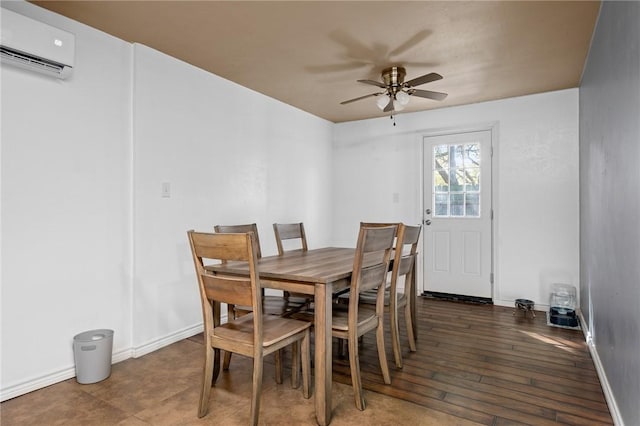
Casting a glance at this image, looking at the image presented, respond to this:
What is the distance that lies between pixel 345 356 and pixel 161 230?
1.68 metres

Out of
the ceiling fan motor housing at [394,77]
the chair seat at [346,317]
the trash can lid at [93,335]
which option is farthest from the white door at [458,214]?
the trash can lid at [93,335]

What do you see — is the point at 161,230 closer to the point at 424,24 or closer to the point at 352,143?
the point at 424,24

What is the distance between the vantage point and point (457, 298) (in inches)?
173

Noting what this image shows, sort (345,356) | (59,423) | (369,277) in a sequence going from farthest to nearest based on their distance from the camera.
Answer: (345,356) < (369,277) < (59,423)

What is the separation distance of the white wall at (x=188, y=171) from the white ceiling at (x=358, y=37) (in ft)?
0.76

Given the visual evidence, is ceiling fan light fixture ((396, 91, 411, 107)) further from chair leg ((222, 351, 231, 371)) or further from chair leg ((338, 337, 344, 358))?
chair leg ((222, 351, 231, 371))

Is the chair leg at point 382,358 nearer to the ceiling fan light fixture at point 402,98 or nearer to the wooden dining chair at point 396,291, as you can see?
the wooden dining chair at point 396,291

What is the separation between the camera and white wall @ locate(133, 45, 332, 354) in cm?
278

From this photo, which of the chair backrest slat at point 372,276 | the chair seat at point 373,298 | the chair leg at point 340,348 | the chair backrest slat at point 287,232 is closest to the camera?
the chair backrest slat at point 372,276

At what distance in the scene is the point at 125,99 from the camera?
8.86ft

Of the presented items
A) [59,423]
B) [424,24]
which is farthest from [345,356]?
[424,24]

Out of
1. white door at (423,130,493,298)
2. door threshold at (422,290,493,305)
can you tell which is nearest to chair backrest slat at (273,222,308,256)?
white door at (423,130,493,298)

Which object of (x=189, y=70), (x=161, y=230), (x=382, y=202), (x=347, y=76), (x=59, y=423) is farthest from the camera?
(x=382, y=202)

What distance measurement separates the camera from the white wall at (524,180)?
3.81m
